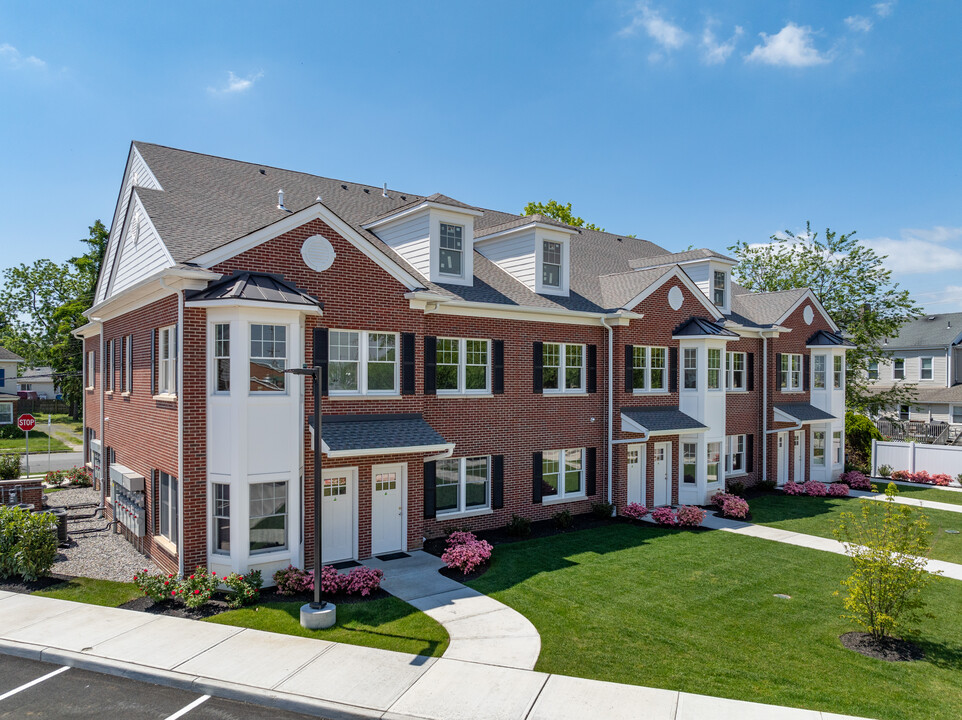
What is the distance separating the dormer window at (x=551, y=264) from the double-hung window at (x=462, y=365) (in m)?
3.95

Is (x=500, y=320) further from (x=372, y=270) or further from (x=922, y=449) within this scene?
(x=922, y=449)

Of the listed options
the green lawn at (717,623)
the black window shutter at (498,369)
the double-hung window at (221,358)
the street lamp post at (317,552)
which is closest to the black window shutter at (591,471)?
the green lawn at (717,623)

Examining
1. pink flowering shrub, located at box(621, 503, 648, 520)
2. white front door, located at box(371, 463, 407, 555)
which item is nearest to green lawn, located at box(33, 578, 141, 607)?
white front door, located at box(371, 463, 407, 555)

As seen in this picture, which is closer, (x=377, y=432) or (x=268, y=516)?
(x=268, y=516)

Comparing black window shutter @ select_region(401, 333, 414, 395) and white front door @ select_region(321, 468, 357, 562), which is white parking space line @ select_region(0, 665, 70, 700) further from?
black window shutter @ select_region(401, 333, 414, 395)

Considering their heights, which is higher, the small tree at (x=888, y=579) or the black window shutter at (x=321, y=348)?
the black window shutter at (x=321, y=348)

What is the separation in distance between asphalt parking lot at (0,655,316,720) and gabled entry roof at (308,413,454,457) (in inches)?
213

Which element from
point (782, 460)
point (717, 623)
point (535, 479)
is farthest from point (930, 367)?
point (717, 623)

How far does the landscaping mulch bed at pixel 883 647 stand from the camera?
33.9 feet

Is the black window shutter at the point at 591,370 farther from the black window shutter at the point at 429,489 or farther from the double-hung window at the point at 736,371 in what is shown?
the double-hung window at the point at 736,371

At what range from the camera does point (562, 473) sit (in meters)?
20.0

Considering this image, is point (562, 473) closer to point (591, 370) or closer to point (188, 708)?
point (591, 370)

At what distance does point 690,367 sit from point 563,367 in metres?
5.73

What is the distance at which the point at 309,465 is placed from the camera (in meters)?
14.0
